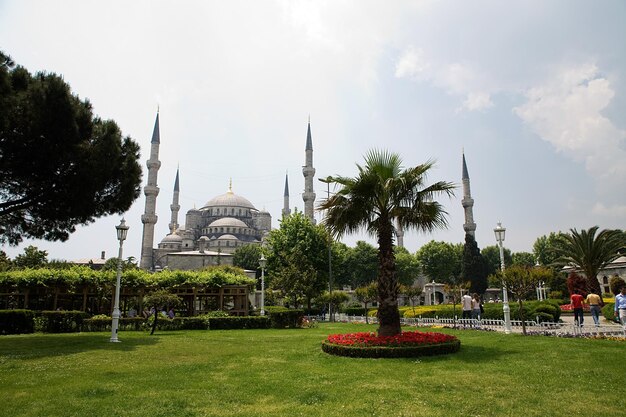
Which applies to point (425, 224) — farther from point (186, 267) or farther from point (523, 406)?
point (186, 267)

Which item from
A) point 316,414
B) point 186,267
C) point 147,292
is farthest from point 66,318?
point 186,267

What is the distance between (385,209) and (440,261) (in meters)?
56.2

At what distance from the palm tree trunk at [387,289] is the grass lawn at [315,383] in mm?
1799

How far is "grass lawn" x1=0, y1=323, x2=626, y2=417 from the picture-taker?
588 cm

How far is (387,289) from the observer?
38.2ft

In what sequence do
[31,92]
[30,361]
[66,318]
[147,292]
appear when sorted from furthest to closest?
1. [147,292]
2. [66,318]
3. [31,92]
4. [30,361]

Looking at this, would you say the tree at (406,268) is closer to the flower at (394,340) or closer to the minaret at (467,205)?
the minaret at (467,205)

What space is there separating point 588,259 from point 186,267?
180 feet

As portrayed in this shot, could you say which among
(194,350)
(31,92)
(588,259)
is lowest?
(194,350)

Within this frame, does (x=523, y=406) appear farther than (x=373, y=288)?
No

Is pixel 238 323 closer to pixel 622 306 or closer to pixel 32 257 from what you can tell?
pixel 622 306

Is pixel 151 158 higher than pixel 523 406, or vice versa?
pixel 151 158

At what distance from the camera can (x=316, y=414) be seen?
5.65 metres

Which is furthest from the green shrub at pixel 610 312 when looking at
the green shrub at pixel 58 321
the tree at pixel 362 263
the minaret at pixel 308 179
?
the minaret at pixel 308 179
